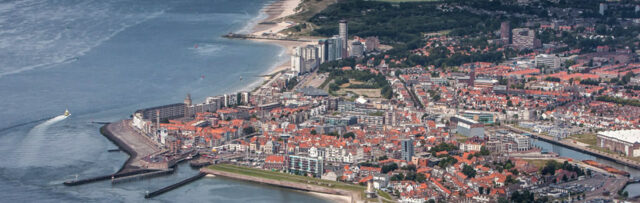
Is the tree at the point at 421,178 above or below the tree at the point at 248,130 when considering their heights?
below

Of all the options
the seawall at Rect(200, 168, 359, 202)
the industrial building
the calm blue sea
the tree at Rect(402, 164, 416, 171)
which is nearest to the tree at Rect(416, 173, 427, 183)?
the tree at Rect(402, 164, 416, 171)

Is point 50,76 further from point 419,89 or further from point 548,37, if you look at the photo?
point 548,37

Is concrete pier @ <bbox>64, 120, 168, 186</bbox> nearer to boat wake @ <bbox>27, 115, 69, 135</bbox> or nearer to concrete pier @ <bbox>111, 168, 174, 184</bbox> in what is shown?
concrete pier @ <bbox>111, 168, 174, 184</bbox>

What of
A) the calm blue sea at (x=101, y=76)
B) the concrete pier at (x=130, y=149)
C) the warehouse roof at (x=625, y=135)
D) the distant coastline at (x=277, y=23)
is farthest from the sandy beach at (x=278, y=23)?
the warehouse roof at (x=625, y=135)

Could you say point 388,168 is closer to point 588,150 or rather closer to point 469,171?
point 469,171

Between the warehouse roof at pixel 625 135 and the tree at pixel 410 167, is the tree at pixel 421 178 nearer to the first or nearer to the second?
the tree at pixel 410 167

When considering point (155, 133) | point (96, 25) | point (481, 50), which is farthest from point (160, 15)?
point (155, 133)
